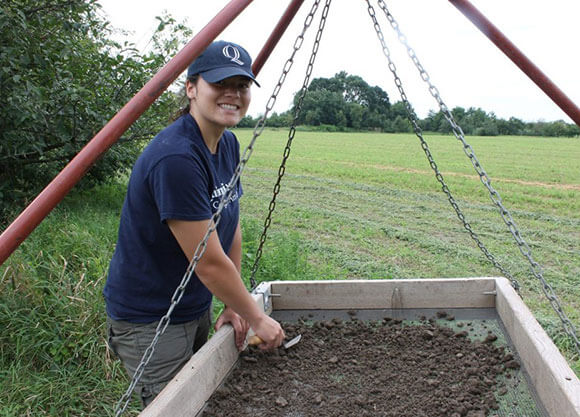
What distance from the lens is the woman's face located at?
191cm

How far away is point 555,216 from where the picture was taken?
9656mm

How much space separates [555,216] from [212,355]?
9007 millimetres

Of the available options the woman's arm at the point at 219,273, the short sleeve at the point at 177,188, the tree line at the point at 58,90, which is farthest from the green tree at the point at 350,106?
the short sleeve at the point at 177,188

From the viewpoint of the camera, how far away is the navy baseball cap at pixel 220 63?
1.86 meters

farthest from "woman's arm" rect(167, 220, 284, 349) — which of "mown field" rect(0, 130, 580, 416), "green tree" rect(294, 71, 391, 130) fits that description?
"green tree" rect(294, 71, 391, 130)

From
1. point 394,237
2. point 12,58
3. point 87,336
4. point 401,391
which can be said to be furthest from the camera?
point 394,237

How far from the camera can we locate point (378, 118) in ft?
142

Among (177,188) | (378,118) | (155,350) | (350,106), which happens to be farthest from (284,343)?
(378,118)

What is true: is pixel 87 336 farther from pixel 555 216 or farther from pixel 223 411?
pixel 555 216

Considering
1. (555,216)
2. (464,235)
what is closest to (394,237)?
(464,235)

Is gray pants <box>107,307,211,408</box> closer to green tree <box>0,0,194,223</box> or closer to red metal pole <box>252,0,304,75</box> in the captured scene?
red metal pole <box>252,0,304,75</box>

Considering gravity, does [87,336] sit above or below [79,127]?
below

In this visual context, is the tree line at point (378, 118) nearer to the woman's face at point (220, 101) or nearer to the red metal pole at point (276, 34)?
the red metal pole at point (276, 34)

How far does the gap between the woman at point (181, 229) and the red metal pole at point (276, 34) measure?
1.99 ft
